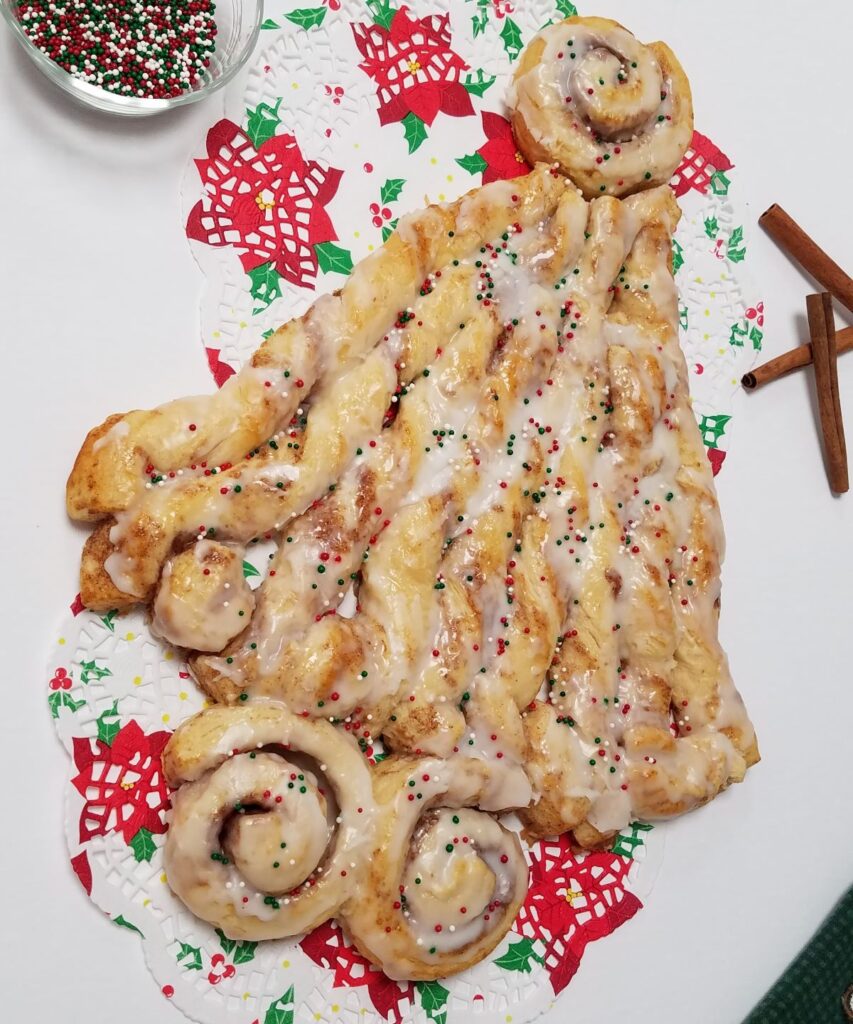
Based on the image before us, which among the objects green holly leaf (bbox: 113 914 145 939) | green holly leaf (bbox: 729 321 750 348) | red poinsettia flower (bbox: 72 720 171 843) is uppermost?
green holly leaf (bbox: 729 321 750 348)

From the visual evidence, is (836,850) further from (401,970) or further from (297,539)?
(297,539)

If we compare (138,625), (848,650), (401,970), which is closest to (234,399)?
(138,625)

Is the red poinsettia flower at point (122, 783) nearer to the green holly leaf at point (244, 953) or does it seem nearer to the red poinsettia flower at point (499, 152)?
the green holly leaf at point (244, 953)

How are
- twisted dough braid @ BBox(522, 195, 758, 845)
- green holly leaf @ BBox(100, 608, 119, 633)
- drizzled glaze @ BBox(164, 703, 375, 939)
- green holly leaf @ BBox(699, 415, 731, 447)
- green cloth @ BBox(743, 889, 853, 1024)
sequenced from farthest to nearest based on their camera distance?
1. green holly leaf @ BBox(699, 415, 731, 447)
2. green cloth @ BBox(743, 889, 853, 1024)
3. twisted dough braid @ BBox(522, 195, 758, 845)
4. green holly leaf @ BBox(100, 608, 119, 633)
5. drizzled glaze @ BBox(164, 703, 375, 939)

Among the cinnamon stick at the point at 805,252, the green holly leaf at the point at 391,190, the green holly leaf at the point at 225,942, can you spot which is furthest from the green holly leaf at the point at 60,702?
the cinnamon stick at the point at 805,252

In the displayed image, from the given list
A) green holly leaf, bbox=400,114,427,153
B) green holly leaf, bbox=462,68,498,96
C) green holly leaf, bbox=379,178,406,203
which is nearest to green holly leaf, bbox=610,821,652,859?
green holly leaf, bbox=379,178,406,203

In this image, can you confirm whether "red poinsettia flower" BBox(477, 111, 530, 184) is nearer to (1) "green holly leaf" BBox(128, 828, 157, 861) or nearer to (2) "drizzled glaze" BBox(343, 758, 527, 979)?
(2) "drizzled glaze" BBox(343, 758, 527, 979)
